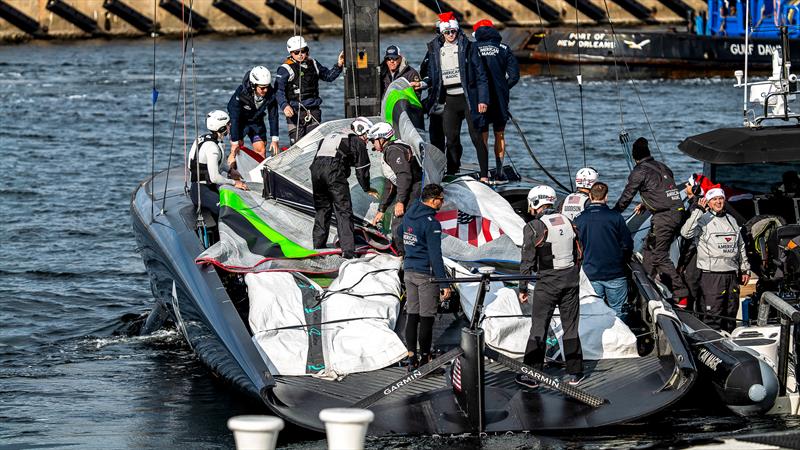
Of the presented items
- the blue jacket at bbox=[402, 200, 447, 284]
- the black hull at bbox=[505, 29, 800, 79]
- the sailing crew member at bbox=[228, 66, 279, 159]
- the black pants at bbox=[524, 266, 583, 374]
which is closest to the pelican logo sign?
the black hull at bbox=[505, 29, 800, 79]

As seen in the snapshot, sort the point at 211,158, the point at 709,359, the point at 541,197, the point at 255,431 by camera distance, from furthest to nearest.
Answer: the point at 211,158, the point at 709,359, the point at 541,197, the point at 255,431

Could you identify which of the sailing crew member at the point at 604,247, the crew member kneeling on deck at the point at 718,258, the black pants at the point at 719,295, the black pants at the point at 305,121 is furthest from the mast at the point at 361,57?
the black pants at the point at 719,295

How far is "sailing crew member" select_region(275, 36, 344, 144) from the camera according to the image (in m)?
15.8

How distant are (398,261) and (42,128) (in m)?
21.6

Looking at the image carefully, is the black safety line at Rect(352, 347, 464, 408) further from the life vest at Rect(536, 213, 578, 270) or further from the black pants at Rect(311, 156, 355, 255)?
the black pants at Rect(311, 156, 355, 255)

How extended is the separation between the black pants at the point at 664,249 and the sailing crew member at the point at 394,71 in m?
3.47

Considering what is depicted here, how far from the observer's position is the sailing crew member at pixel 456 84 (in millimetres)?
14906

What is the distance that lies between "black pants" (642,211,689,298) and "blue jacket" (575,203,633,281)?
1070 millimetres

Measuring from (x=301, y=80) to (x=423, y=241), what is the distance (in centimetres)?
553

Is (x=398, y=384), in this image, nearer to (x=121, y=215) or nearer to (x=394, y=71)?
(x=394, y=71)

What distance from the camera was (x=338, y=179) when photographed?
12820 mm

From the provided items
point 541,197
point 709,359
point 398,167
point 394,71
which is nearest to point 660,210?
point 709,359

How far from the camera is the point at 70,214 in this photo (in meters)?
22.8

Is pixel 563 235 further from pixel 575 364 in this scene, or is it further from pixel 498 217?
pixel 498 217
